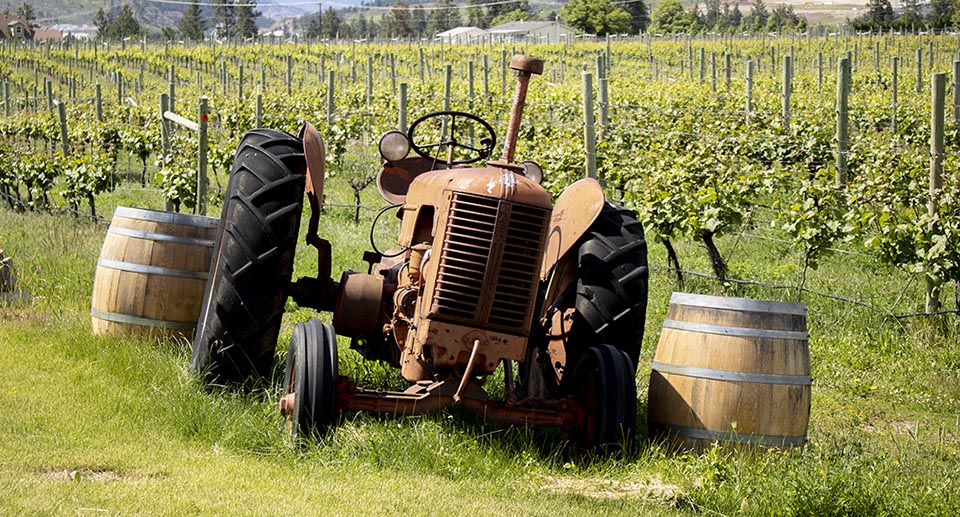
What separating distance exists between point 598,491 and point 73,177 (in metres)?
10.4

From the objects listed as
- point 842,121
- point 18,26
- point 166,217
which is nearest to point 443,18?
point 18,26

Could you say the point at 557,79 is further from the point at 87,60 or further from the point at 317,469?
the point at 317,469

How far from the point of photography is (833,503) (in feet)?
14.9

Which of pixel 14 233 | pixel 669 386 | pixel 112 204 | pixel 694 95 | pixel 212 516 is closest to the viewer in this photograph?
pixel 212 516

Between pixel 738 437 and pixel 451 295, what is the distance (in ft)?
4.64

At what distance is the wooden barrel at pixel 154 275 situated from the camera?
654 centimetres

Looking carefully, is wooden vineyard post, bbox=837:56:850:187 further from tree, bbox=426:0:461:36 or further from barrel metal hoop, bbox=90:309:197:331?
tree, bbox=426:0:461:36

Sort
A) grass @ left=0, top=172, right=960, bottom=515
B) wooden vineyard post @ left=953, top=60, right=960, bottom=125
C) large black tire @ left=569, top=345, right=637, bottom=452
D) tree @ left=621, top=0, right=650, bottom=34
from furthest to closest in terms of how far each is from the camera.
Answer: tree @ left=621, top=0, right=650, bottom=34 < wooden vineyard post @ left=953, top=60, right=960, bottom=125 < large black tire @ left=569, top=345, right=637, bottom=452 < grass @ left=0, top=172, right=960, bottom=515

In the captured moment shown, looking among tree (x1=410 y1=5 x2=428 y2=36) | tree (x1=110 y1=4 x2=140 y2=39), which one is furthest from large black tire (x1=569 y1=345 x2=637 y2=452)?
Result: tree (x1=410 y1=5 x2=428 y2=36)

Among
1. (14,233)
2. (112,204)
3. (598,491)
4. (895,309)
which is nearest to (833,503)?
(598,491)

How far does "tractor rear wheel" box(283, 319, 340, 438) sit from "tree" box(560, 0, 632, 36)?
272 ft

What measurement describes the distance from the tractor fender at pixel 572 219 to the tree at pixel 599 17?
82.0 m

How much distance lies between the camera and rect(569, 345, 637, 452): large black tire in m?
5.12

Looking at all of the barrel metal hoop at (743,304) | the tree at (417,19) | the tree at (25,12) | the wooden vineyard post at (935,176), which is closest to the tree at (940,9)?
the tree at (417,19)
